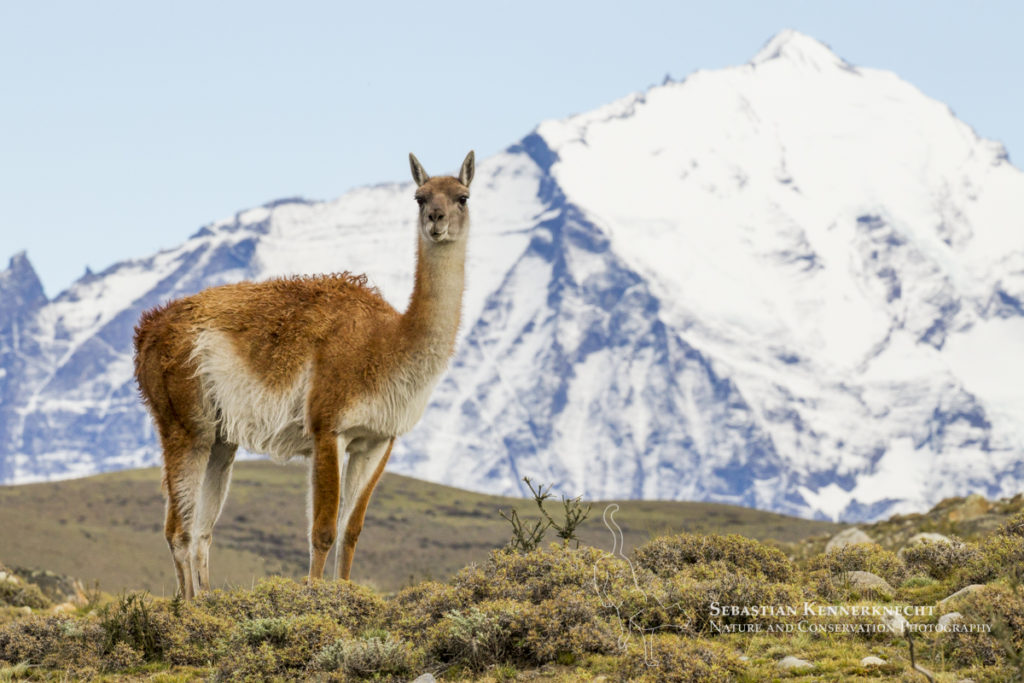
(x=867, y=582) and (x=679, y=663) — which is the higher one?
(x=867, y=582)

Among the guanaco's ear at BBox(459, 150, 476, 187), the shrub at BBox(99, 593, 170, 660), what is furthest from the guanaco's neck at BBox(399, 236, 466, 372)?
the shrub at BBox(99, 593, 170, 660)

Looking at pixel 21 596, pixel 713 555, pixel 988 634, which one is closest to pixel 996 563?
pixel 988 634

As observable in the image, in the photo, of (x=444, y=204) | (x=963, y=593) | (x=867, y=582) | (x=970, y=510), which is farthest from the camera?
(x=970, y=510)

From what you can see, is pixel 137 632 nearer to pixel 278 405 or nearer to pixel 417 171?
pixel 278 405

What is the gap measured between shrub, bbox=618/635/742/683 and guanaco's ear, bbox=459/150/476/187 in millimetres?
5373

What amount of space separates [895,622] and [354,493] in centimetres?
532

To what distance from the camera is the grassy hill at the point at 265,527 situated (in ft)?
153

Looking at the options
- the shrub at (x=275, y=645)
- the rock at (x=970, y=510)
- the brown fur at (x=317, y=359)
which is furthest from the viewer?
the rock at (x=970, y=510)

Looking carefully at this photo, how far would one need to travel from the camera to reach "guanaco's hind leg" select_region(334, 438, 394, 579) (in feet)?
36.2

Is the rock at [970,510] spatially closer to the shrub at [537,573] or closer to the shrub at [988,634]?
the shrub at [537,573]

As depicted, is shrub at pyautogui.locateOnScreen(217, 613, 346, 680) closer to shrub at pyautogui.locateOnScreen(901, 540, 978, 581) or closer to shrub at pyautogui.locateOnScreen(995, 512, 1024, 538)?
shrub at pyautogui.locateOnScreen(901, 540, 978, 581)

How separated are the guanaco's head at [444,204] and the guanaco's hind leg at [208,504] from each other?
328cm

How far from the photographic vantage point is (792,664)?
25.1ft

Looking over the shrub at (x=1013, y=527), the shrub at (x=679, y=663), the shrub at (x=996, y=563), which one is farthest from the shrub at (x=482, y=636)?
the shrub at (x=1013, y=527)
